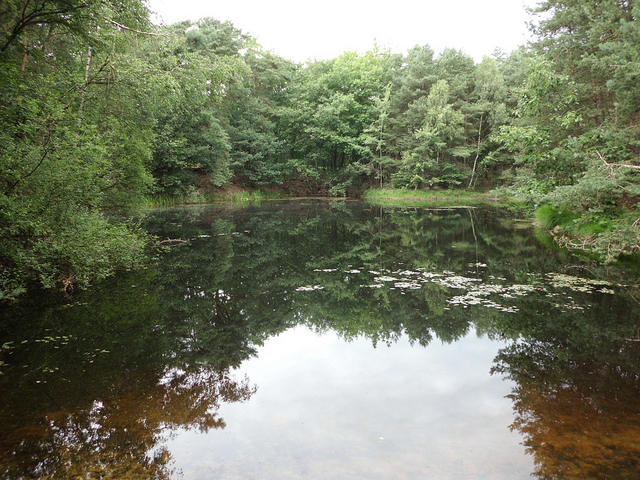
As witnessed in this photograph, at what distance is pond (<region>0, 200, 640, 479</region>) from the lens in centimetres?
324

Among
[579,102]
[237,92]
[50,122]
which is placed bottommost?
[50,122]

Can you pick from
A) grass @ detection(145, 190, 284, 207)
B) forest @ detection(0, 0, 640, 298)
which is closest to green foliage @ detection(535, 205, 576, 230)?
forest @ detection(0, 0, 640, 298)

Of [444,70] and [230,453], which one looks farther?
[444,70]

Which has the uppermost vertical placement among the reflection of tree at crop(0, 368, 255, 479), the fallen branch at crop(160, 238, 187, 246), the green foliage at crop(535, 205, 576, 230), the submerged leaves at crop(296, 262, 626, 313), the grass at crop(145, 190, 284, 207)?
the green foliage at crop(535, 205, 576, 230)

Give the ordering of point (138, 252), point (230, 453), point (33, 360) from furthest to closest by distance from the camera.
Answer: point (138, 252), point (33, 360), point (230, 453)

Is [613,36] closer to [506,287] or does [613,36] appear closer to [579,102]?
[579,102]

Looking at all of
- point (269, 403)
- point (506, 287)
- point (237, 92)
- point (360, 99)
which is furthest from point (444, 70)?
point (269, 403)

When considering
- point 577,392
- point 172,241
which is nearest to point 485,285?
point 577,392

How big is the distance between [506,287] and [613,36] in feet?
27.6

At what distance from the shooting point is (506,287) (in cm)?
823

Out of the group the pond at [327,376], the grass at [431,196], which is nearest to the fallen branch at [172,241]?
the pond at [327,376]

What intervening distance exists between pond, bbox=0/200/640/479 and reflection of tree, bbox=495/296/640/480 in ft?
0.07

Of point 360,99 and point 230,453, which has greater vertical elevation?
point 360,99

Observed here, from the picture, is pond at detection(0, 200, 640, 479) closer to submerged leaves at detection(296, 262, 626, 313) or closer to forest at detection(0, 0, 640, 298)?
submerged leaves at detection(296, 262, 626, 313)
